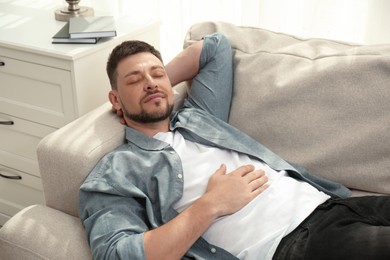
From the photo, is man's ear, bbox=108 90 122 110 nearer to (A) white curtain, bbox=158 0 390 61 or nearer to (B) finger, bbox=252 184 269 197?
(B) finger, bbox=252 184 269 197

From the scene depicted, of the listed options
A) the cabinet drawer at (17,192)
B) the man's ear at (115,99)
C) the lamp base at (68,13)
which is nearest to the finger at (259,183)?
the man's ear at (115,99)

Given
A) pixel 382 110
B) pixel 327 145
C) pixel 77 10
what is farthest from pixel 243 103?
pixel 77 10

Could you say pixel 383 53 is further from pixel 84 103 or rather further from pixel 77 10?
pixel 77 10

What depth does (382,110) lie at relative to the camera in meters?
1.59

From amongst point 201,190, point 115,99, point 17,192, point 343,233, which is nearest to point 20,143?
point 17,192

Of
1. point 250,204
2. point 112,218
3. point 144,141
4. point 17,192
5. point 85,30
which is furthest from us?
point 17,192

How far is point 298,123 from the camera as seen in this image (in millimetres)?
1677

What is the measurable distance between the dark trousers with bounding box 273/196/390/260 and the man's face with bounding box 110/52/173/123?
523 mm

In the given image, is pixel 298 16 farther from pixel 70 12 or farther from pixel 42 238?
pixel 42 238

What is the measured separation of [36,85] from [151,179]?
765 mm

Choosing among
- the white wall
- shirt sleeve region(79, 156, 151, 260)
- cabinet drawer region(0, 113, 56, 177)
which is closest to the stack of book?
the white wall

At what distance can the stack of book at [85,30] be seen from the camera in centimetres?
200

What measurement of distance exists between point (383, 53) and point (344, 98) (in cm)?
18

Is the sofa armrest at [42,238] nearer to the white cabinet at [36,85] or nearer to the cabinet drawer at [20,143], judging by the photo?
the white cabinet at [36,85]
